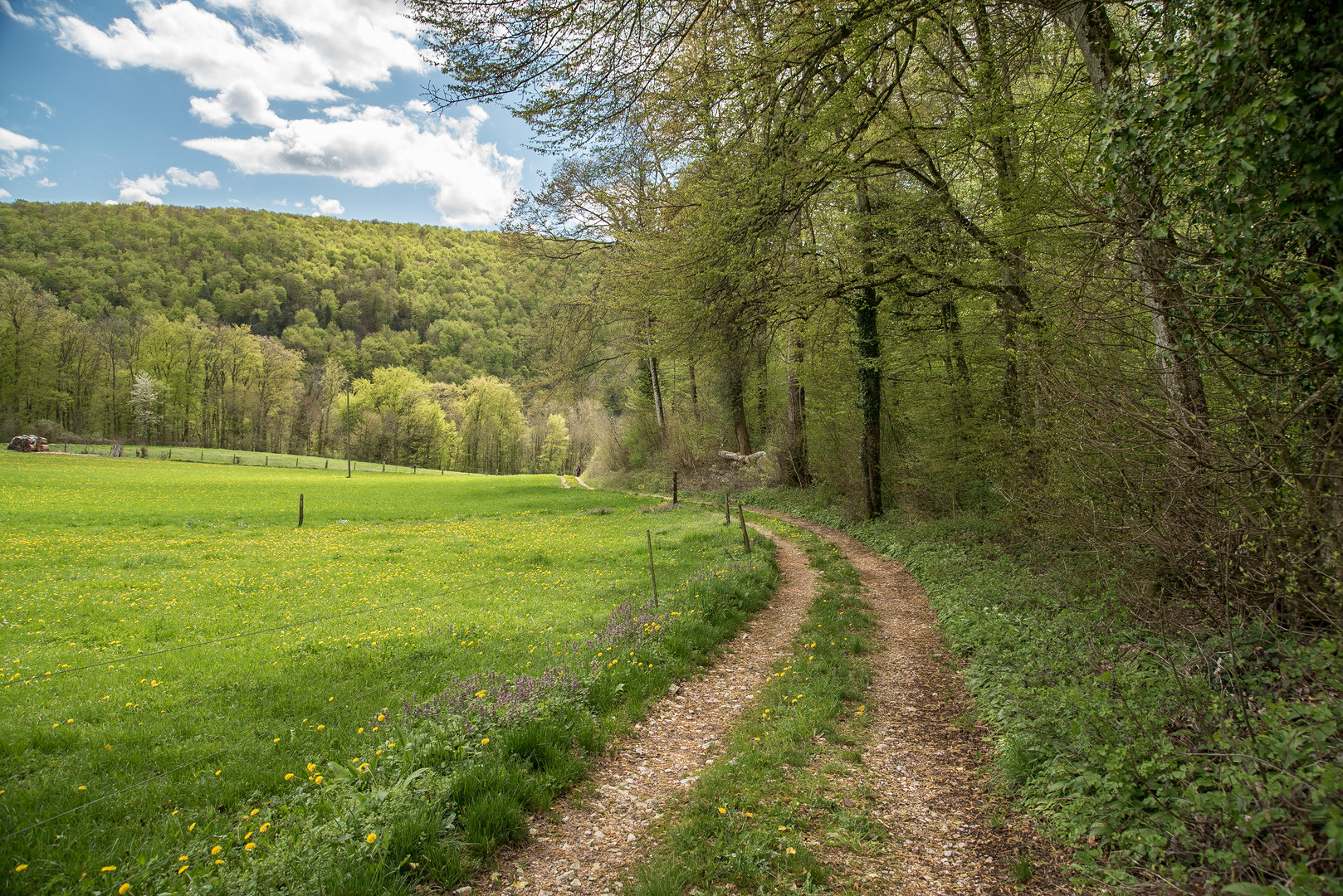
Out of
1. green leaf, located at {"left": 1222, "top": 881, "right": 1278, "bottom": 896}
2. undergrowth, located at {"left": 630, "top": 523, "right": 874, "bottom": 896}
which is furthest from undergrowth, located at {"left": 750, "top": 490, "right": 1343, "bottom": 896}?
undergrowth, located at {"left": 630, "top": 523, "right": 874, "bottom": 896}

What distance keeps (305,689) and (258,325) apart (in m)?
115

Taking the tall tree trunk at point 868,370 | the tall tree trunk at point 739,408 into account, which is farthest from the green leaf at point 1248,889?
the tall tree trunk at point 739,408

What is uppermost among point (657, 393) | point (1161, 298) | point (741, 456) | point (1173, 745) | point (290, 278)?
point (290, 278)

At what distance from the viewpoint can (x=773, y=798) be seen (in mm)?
4449

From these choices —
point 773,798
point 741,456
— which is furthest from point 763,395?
point 773,798

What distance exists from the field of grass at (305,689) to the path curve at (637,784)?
0.83 ft

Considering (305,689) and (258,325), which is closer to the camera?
(305,689)

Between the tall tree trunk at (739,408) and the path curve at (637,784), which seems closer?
the path curve at (637,784)

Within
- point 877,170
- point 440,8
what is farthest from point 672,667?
point 877,170

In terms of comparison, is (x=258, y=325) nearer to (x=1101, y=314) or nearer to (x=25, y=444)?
(x=25, y=444)

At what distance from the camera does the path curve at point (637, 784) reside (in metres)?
3.81

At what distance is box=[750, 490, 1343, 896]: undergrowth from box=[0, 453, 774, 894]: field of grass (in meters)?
3.65

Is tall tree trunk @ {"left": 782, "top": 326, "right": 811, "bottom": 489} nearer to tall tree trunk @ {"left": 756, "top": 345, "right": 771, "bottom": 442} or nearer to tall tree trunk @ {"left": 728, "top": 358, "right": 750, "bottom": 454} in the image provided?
tall tree trunk @ {"left": 756, "top": 345, "right": 771, "bottom": 442}

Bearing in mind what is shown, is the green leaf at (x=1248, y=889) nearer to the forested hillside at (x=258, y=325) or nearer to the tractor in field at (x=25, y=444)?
the forested hillside at (x=258, y=325)
